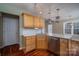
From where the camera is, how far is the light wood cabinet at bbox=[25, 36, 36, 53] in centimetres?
215

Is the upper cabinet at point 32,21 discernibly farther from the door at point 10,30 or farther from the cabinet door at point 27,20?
the door at point 10,30

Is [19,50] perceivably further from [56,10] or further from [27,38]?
[56,10]

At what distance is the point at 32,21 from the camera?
2.12 metres

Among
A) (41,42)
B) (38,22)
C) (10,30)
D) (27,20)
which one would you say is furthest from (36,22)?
(10,30)

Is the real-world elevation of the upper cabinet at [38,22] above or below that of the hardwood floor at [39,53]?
above

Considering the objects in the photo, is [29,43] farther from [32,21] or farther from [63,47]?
[63,47]

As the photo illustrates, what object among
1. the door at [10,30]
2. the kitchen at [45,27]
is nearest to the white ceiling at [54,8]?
A: the kitchen at [45,27]

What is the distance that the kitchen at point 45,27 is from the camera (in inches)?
Answer: 81.3

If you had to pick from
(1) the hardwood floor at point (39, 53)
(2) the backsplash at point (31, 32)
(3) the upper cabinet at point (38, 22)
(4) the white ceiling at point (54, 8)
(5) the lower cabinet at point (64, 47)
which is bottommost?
(1) the hardwood floor at point (39, 53)

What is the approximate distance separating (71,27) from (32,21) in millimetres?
773

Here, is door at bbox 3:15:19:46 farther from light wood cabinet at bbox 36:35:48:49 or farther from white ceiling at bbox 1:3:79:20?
light wood cabinet at bbox 36:35:48:49

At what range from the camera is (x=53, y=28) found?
2.12 m

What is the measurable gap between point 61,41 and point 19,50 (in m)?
0.86

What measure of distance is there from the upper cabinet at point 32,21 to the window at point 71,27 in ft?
1.55
